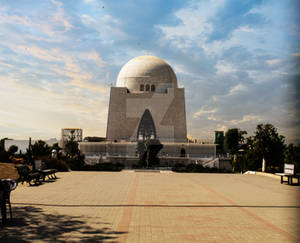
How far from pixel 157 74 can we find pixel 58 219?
38569 millimetres

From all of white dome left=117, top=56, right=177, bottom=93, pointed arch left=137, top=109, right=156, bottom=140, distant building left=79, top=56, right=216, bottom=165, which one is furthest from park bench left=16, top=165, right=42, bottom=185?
white dome left=117, top=56, right=177, bottom=93

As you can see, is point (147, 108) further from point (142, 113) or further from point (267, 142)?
point (267, 142)

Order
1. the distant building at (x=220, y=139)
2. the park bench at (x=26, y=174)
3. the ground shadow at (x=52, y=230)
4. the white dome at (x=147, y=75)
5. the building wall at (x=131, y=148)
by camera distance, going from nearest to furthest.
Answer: the ground shadow at (x=52, y=230) < the park bench at (x=26, y=174) < the building wall at (x=131, y=148) < the white dome at (x=147, y=75) < the distant building at (x=220, y=139)

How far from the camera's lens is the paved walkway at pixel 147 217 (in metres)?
5.28

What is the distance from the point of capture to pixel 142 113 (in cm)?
4191

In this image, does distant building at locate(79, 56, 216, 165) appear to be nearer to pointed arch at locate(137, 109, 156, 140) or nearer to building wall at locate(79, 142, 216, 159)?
pointed arch at locate(137, 109, 156, 140)

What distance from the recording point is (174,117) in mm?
42000

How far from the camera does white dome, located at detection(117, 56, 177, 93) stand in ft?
143

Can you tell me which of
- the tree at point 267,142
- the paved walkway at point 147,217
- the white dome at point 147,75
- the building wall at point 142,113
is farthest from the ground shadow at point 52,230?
the white dome at point 147,75

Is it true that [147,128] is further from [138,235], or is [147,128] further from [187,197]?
[138,235]

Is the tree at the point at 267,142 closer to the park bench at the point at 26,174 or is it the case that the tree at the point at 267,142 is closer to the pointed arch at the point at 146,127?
the park bench at the point at 26,174

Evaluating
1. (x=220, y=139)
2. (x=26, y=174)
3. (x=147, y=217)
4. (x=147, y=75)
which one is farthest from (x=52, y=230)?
(x=220, y=139)

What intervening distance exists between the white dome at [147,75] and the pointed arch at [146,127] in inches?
159

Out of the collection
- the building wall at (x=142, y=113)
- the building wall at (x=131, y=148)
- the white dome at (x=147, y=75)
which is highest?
the white dome at (x=147, y=75)
